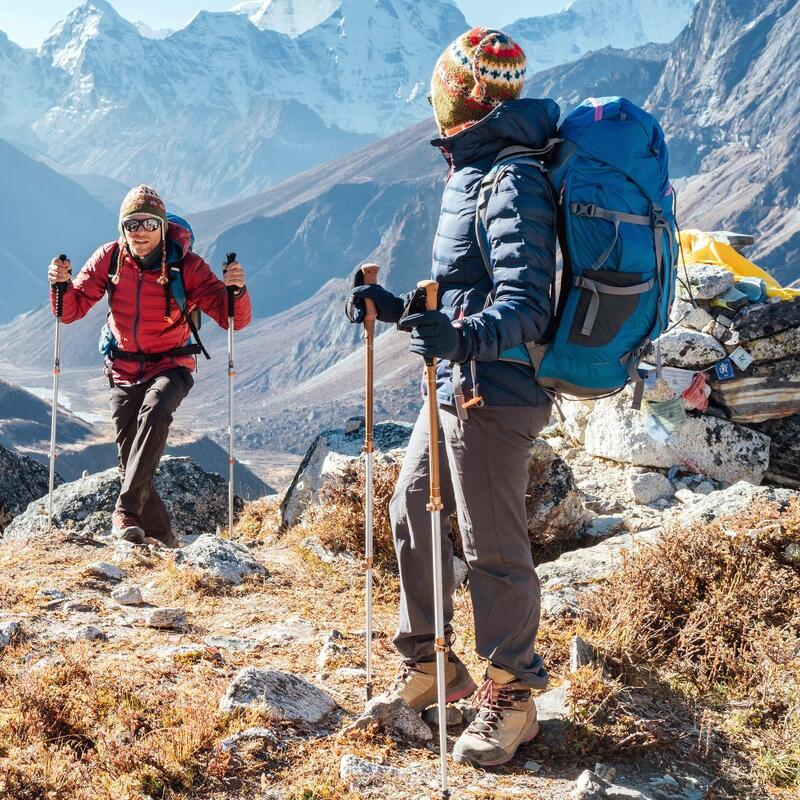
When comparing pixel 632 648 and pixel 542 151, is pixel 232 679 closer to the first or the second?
pixel 632 648

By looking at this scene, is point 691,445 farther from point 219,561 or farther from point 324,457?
point 219,561

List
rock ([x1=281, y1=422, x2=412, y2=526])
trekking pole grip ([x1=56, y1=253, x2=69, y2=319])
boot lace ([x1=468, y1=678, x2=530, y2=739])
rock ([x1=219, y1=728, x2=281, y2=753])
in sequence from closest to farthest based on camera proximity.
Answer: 1. rock ([x1=219, y1=728, x2=281, y2=753])
2. boot lace ([x1=468, y1=678, x2=530, y2=739])
3. trekking pole grip ([x1=56, y1=253, x2=69, y2=319])
4. rock ([x1=281, y1=422, x2=412, y2=526])

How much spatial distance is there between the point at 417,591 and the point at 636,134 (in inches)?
85.4

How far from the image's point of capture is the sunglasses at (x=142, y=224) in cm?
695

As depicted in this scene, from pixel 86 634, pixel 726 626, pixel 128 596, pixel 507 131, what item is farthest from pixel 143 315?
pixel 726 626

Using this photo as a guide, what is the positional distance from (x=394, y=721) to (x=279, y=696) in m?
0.52

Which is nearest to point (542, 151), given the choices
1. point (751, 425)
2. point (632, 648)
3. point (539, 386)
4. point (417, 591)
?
point (539, 386)

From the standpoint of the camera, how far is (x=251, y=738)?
356cm

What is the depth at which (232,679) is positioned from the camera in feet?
13.2

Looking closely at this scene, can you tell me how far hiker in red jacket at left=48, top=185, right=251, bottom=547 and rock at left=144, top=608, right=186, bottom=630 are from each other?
2.24 m

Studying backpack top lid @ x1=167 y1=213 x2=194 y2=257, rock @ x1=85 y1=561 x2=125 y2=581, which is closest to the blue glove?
rock @ x1=85 y1=561 x2=125 y2=581

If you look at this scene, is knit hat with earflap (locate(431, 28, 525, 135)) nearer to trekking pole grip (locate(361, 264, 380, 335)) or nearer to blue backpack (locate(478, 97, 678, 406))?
blue backpack (locate(478, 97, 678, 406))

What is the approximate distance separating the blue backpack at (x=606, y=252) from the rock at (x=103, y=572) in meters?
3.71

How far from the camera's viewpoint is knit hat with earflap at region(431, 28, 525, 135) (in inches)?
143
